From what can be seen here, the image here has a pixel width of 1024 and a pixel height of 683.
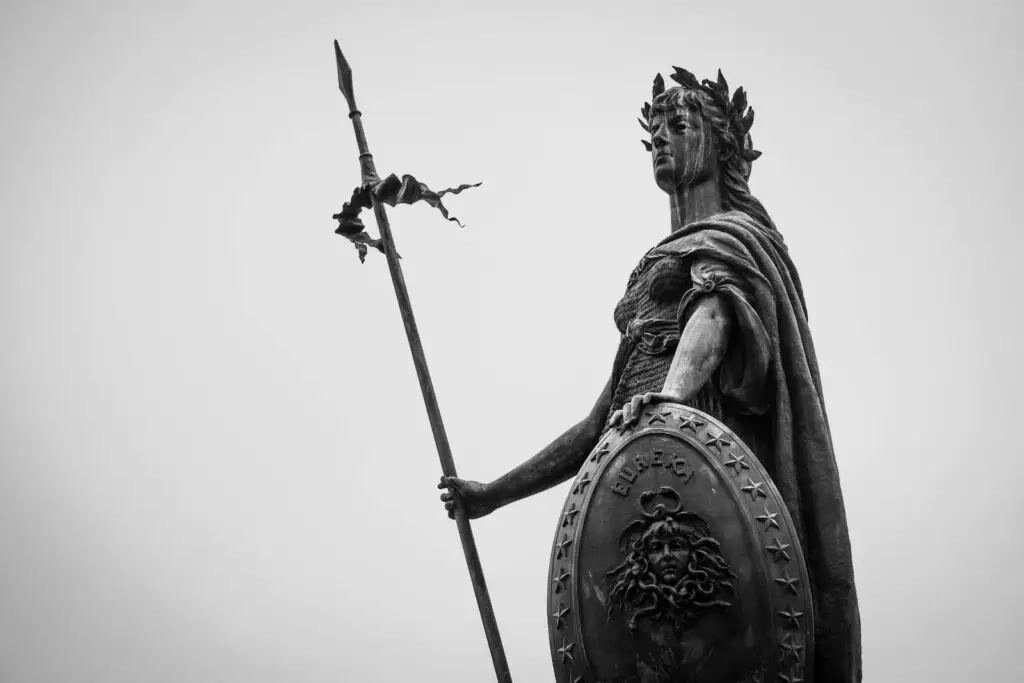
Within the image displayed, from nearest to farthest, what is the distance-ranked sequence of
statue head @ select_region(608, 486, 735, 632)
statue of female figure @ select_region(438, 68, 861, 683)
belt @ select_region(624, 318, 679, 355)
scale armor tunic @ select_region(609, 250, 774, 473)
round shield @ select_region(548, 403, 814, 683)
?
round shield @ select_region(548, 403, 814, 683)
statue head @ select_region(608, 486, 735, 632)
statue of female figure @ select_region(438, 68, 861, 683)
scale armor tunic @ select_region(609, 250, 774, 473)
belt @ select_region(624, 318, 679, 355)

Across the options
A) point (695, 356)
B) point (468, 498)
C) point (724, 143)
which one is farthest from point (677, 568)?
point (724, 143)

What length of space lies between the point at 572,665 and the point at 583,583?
0.47 m

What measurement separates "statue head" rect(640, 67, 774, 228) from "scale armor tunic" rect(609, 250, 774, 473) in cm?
87

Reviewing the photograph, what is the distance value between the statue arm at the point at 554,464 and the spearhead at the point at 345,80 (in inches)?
145

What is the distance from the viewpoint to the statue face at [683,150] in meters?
10.3

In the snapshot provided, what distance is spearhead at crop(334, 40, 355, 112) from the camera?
12.0 metres

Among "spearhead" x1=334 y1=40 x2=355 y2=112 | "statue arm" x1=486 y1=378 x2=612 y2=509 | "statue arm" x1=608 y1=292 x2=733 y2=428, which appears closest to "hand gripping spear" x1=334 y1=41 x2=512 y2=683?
"spearhead" x1=334 y1=40 x2=355 y2=112

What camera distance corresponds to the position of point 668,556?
26.0 ft

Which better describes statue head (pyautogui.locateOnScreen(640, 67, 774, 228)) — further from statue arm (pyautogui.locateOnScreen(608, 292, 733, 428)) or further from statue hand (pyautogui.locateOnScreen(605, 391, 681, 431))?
statue hand (pyautogui.locateOnScreen(605, 391, 681, 431))

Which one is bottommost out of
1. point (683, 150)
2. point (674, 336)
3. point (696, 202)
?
point (674, 336)

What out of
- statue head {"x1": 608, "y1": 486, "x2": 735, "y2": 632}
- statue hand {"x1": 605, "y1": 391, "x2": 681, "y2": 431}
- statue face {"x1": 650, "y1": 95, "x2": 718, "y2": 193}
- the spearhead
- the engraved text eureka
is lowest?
statue head {"x1": 608, "y1": 486, "x2": 735, "y2": 632}

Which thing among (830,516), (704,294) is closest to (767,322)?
(704,294)

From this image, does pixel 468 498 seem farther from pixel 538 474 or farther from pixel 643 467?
pixel 643 467

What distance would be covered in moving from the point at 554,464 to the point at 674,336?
4.73 feet
